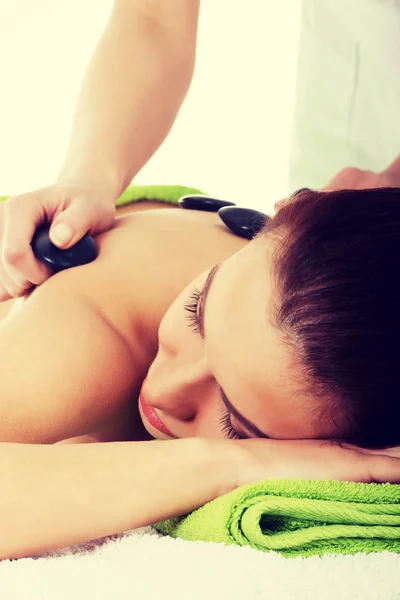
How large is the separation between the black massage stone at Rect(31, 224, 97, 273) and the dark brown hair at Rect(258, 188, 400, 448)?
271 mm

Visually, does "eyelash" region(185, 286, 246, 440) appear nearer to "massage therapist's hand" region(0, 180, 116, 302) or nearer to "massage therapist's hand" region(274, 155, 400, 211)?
"massage therapist's hand" region(0, 180, 116, 302)

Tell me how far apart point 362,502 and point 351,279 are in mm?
181

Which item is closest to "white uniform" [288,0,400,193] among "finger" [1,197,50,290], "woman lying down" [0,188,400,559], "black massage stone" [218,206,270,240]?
"black massage stone" [218,206,270,240]

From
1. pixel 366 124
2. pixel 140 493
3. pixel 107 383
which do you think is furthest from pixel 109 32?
pixel 140 493

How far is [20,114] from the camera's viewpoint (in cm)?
166

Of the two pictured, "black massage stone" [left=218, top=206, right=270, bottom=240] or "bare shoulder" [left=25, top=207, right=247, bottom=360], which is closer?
"bare shoulder" [left=25, top=207, right=247, bottom=360]

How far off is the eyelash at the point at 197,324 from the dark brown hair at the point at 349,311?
0.10 meters

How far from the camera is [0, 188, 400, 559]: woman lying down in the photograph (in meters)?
0.54

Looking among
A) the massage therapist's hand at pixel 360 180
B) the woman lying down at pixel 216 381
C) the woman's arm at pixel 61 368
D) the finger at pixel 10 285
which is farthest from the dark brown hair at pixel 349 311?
the massage therapist's hand at pixel 360 180

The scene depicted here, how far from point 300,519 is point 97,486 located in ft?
0.53

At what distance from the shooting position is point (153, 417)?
740 millimetres

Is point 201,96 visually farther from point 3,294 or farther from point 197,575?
point 197,575

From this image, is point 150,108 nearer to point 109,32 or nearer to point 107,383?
point 109,32

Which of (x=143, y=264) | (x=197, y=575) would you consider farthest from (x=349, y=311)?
(x=143, y=264)
